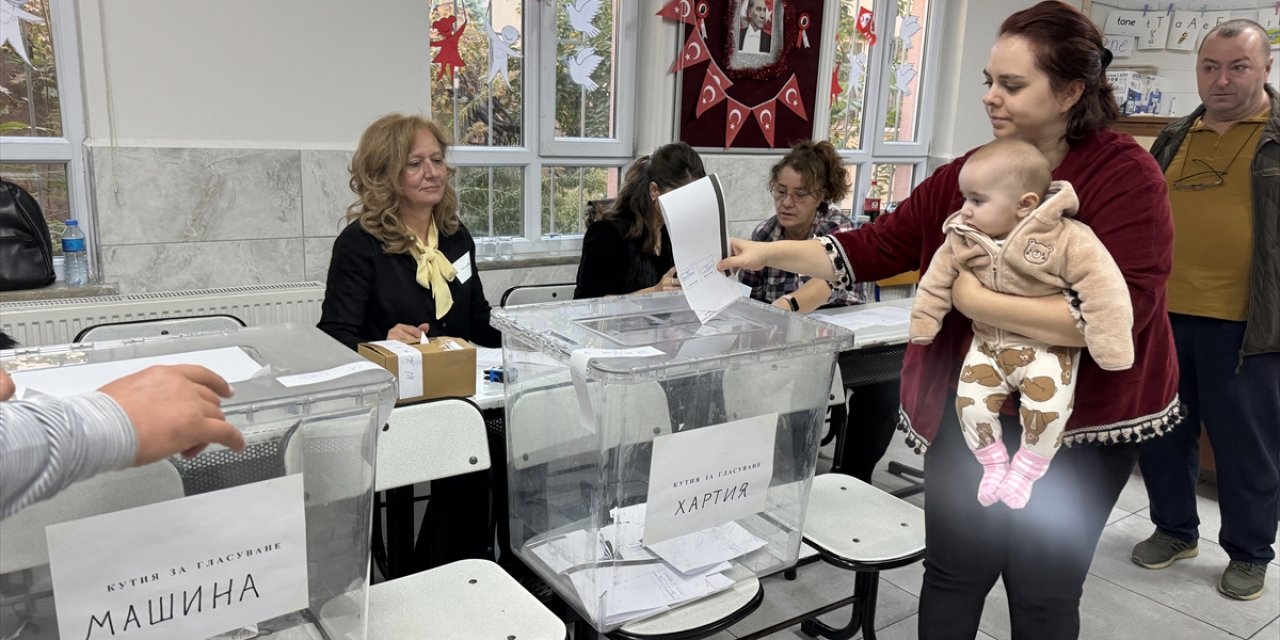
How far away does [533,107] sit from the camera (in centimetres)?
406

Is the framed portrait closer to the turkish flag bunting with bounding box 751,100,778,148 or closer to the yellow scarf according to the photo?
the turkish flag bunting with bounding box 751,100,778,148

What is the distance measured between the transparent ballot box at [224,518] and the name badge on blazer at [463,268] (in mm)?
1388

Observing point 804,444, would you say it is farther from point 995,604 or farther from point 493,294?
point 493,294

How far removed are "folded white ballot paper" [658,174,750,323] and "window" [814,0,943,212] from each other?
3763 millimetres

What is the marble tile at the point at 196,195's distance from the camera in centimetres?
297

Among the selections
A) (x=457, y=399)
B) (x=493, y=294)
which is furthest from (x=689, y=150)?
(x=457, y=399)

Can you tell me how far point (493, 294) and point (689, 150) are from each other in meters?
1.21

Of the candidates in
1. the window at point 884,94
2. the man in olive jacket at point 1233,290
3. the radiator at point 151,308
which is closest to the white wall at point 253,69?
the radiator at point 151,308

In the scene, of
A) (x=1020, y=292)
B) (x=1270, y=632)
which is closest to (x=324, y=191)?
(x=1020, y=292)

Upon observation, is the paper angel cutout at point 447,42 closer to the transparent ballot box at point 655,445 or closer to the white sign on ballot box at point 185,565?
the transparent ballot box at point 655,445

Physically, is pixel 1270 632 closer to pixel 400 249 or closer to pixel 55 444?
pixel 400 249

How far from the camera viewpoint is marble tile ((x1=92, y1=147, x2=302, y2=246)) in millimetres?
2972

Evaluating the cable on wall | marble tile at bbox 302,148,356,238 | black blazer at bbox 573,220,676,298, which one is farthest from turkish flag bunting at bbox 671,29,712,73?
the cable on wall

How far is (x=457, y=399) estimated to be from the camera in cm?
177
